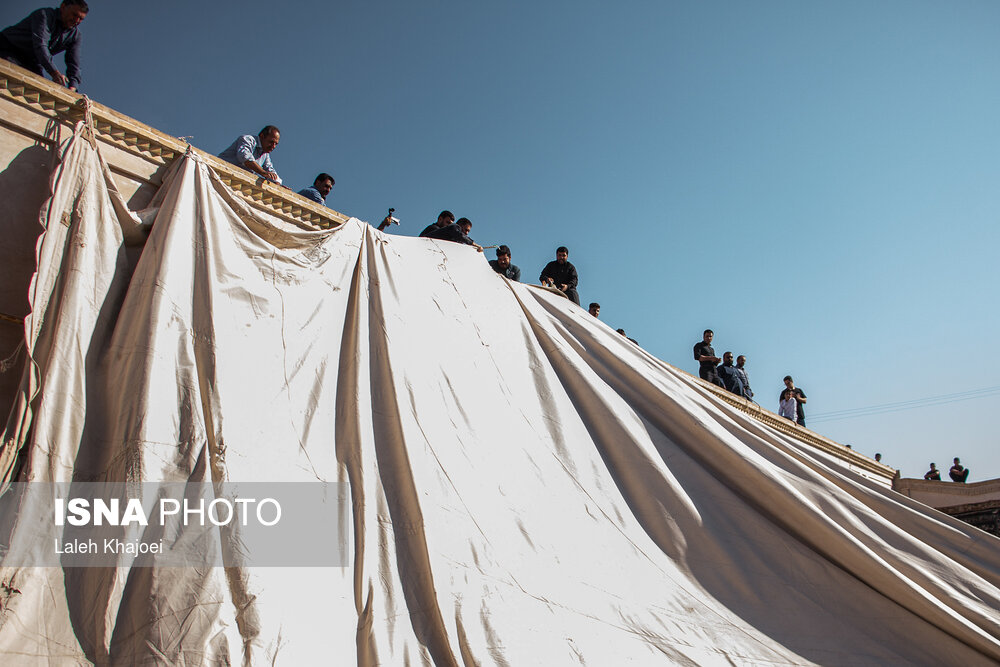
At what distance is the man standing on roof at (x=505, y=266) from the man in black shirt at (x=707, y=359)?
3.50m

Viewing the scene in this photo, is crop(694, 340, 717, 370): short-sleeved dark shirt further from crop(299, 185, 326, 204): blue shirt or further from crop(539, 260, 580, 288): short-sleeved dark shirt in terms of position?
crop(299, 185, 326, 204): blue shirt

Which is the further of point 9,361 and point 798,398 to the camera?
point 798,398

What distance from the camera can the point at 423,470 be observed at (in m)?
3.99

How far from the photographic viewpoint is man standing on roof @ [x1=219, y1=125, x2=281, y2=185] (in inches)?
194

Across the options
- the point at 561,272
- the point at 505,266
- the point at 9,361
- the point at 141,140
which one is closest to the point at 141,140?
the point at 141,140

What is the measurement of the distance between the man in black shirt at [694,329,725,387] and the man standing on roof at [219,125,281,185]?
6006 millimetres

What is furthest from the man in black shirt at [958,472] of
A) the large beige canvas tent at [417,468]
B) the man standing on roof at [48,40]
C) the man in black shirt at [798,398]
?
the man standing on roof at [48,40]

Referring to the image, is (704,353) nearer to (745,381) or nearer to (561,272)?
(745,381)

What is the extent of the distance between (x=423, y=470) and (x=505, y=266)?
3.36 meters

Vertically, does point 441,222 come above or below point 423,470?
above

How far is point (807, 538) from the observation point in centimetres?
496

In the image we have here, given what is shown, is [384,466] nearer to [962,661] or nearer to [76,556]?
[76,556]


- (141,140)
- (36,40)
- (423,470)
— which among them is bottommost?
(423,470)

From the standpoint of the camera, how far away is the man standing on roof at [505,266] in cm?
701
